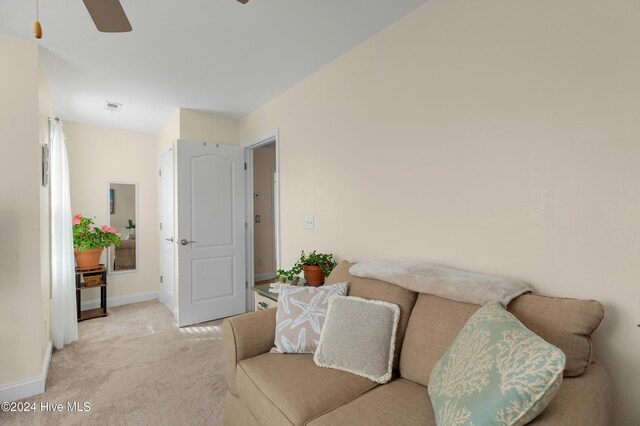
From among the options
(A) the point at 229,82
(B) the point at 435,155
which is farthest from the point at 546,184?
(A) the point at 229,82

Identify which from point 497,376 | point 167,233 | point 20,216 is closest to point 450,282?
point 497,376

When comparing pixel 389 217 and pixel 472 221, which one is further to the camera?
pixel 389 217

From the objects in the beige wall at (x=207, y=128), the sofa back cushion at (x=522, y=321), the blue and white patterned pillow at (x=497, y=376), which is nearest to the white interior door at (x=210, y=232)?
the beige wall at (x=207, y=128)

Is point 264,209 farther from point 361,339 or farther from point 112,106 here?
point 361,339

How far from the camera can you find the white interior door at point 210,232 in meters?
3.42

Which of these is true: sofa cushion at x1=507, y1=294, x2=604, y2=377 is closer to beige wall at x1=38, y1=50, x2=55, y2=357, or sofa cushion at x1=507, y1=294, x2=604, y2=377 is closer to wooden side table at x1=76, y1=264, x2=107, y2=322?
beige wall at x1=38, y1=50, x2=55, y2=357

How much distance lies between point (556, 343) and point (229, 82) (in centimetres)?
296

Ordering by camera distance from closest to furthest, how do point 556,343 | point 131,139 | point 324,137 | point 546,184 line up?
point 556,343, point 546,184, point 324,137, point 131,139

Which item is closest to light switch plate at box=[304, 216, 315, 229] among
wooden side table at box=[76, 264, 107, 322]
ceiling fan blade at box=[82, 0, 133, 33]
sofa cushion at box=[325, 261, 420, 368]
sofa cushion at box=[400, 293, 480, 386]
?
sofa cushion at box=[325, 261, 420, 368]

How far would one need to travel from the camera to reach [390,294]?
5.42ft

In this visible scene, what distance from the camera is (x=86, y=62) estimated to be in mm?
2453

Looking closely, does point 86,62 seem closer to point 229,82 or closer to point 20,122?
point 20,122

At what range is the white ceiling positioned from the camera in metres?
1.86

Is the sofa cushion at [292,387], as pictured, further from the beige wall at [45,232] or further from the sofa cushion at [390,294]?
the beige wall at [45,232]
